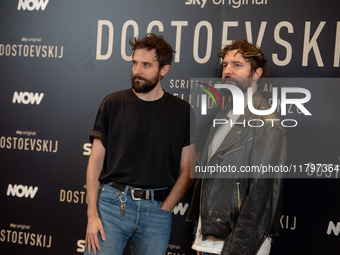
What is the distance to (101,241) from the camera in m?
2.39

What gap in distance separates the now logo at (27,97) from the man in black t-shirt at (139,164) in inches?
46.0

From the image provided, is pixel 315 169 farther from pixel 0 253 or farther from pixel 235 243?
pixel 0 253

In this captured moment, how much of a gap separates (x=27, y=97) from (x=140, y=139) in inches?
57.2

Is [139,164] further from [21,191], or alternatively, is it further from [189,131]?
[21,191]

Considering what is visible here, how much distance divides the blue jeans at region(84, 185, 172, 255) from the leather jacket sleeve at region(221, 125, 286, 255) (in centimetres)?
44

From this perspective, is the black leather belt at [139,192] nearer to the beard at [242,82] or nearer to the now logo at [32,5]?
the beard at [242,82]

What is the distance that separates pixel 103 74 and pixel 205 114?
836mm

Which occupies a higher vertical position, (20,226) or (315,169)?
(315,169)

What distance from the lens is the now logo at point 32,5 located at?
3467 millimetres

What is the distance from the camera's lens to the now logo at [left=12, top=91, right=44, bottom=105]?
11.4 feet

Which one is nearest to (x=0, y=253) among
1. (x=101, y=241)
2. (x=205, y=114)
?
(x=101, y=241)

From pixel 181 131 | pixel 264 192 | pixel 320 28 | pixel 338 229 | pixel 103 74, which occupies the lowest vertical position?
pixel 338 229

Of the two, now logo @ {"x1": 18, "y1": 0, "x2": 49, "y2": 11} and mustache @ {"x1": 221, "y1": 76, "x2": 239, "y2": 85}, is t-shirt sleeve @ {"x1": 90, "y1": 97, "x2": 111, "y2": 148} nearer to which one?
mustache @ {"x1": 221, "y1": 76, "x2": 239, "y2": 85}

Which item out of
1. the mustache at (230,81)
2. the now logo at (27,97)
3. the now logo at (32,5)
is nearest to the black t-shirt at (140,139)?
the mustache at (230,81)
